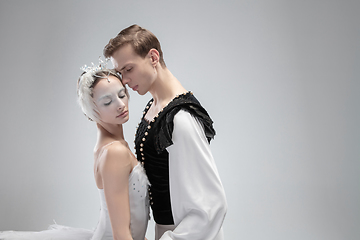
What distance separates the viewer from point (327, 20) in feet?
16.8

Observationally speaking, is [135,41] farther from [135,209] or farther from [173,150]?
[135,209]

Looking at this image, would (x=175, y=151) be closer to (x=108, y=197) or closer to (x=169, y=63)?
(x=108, y=197)

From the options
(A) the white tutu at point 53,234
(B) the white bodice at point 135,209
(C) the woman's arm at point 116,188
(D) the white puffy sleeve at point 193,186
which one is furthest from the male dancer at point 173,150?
(A) the white tutu at point 53,234

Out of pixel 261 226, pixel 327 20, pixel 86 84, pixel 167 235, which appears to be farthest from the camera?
pixel 327 20

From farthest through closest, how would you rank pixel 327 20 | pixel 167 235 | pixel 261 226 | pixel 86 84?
1. pixel 327 20
2. pixel 261 226
3. pixel 86 84
4. pixel 167 235

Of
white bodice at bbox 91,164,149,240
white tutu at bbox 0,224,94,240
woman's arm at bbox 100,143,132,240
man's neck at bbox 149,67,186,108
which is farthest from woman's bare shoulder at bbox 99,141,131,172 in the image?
white tutu at bbox 0,224,94,240

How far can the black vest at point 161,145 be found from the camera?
6.79 feet

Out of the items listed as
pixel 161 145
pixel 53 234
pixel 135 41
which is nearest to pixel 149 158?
pixel 161 145

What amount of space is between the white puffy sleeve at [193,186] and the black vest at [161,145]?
0.19 feet

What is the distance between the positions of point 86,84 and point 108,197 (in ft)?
2.26

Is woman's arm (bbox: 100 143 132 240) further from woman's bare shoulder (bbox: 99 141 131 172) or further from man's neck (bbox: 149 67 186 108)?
man's neck (bbox: 149 67 186 108)

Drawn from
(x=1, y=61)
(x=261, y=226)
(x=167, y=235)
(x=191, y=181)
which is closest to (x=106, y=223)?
(x=167, y=235)

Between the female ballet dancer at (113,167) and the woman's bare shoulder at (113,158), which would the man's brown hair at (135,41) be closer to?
the female ballet dancer at (113,167)

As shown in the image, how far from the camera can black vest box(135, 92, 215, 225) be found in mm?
2068
